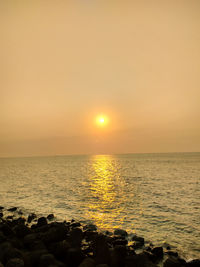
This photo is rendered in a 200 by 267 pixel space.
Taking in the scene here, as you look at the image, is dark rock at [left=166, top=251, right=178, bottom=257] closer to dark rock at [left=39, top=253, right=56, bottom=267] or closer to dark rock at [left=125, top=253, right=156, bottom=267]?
dark rock at [left=125, top=253, right=156, bottom=267]

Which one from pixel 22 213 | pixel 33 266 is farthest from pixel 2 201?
pixel 33 266

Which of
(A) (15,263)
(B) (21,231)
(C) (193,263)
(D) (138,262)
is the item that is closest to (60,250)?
(A) (15,263)

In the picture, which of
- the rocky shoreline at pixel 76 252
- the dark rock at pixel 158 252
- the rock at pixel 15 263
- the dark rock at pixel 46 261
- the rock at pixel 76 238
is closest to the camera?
the rock at pixel 15 263

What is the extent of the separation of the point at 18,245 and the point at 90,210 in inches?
528

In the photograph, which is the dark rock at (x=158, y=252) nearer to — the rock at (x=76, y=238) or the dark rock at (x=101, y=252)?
the dark rock at (x=101, y=252)

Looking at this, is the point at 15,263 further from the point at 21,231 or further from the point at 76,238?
the point at 21,231

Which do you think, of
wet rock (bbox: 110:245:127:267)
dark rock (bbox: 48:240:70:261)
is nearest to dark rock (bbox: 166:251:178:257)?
wet rock (bbox: 110:245:127:267)

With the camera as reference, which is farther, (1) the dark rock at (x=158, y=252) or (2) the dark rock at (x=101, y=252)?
(1) the dark rock at (x=158, y=252)

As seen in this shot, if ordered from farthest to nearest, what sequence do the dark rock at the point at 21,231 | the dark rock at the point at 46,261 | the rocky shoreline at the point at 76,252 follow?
the dark rock at the point at 21,231 → the rocky shoreline at the point at 76,252 → the dark rock at the point at 46,261

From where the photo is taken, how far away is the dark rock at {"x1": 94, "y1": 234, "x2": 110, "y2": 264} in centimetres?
1043

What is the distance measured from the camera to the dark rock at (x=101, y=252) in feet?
34.2

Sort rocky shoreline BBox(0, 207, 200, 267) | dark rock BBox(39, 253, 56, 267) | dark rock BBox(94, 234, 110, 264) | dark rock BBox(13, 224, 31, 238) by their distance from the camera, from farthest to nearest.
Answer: dark rock BBox(13, 224, 31, 238) → dark rock BBox(94, 234, 110, 264) → rocky shoreline BBox(0, 207, 200, 267) → dark rock BBox(39, 253, 56, 267)

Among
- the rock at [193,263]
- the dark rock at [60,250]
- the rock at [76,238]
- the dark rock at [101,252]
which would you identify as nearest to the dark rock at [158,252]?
the rock at [193,263]

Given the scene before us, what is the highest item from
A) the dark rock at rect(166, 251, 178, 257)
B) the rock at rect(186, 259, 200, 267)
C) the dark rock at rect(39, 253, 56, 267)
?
the dark rock at rect(39, 253, 56, 267)
